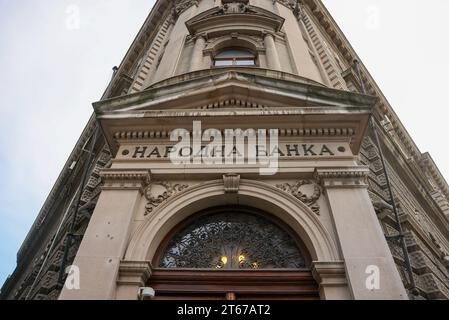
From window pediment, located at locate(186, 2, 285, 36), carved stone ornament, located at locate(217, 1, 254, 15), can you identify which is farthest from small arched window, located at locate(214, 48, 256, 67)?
carved stone ornament, located at locate(217, 1, 254, 15)

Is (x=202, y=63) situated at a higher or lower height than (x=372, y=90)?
lower

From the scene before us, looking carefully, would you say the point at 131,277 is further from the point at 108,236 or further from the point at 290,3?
the point at 290,3

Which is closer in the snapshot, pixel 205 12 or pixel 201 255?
pixel 201 255

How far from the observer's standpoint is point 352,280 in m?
5.95

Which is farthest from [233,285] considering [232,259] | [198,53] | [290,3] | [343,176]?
[290,3]

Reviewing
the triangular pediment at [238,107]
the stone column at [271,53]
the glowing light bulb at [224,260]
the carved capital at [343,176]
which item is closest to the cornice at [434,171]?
the stone column at [271,53]

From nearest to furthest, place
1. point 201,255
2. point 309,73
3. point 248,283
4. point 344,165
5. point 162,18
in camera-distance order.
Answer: point 248,283 → point 201,255 → point 344,165 → point 309,73 → point 162,18

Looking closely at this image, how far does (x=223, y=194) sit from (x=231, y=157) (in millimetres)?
904

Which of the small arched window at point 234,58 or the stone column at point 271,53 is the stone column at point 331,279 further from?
the small arched window at point 234,58

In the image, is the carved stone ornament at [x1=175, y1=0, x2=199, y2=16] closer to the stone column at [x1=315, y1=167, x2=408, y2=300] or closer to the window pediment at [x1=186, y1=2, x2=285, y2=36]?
the window pediment at [x1=186, y1=2, x2=285, y2=36]

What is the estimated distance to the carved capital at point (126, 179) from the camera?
7.72 metres

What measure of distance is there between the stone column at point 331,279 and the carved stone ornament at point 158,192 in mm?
3098

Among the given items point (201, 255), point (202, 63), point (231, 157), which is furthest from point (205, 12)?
point (201, 255)
